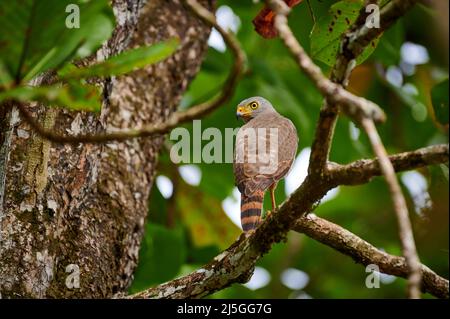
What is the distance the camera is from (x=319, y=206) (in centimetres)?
556

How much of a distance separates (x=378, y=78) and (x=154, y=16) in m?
2.13

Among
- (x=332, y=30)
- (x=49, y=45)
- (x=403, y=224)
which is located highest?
(x=332, y=30)

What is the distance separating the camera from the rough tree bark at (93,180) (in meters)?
2.76

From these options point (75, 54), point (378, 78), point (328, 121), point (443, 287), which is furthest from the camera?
point (378, 78)

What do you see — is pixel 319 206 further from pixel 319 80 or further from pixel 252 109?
pixel 319 80

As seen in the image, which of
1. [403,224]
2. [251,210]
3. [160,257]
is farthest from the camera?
[160,257]

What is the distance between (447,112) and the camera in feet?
8.11

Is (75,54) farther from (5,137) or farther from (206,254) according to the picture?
(206,254)

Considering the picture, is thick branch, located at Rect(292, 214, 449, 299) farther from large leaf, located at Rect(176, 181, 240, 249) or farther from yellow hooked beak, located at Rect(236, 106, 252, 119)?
large leaf, located at Rect(176, 181, 240, 249)

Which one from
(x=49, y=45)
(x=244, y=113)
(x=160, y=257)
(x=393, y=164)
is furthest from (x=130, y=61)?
(x=160, y=257)

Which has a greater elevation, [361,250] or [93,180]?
[93,180]

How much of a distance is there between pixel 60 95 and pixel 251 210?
1064 mm
